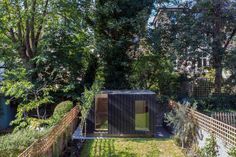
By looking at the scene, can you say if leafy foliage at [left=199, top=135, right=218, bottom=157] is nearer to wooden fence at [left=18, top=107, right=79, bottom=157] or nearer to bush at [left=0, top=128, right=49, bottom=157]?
wooden fence at [left=18, top=107, right=79, bottom=157]

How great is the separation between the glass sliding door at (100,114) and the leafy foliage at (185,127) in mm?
3157

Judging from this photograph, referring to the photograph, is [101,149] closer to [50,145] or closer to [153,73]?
[50,145]

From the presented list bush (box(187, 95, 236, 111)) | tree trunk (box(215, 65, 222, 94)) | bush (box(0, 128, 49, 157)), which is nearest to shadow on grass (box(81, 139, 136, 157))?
bush (box(0, 128, 49, 157))

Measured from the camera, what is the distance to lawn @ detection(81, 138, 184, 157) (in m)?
9.58

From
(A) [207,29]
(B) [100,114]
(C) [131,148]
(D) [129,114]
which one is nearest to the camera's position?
(C) [131,148]

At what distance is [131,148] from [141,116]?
2328 millimetres

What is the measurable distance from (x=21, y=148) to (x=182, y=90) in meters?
12.5

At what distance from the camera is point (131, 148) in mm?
10422

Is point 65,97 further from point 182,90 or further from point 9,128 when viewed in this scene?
point 182,90

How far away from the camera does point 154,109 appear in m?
12.5

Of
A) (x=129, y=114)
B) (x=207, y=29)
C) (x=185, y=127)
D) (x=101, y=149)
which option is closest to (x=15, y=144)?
(x=101, y=149)

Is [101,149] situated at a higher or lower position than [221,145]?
lower

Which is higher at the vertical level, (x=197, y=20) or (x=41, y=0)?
(x=41, y=0)

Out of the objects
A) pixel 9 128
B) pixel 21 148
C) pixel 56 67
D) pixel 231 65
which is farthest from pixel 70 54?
pixel 21 148
